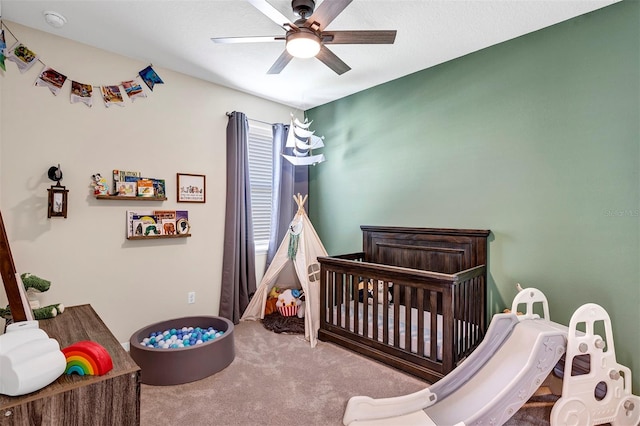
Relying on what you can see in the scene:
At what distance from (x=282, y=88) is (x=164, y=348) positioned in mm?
2711

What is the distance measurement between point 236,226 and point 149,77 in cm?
159

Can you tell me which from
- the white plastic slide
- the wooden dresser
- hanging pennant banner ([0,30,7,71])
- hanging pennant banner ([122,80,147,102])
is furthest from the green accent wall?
hanging pennant banner ([0,30,7,71])

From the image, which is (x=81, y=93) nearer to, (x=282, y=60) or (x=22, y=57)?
(x=22, y=57)

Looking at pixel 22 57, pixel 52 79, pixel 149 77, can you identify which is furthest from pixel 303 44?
pixel 22 57

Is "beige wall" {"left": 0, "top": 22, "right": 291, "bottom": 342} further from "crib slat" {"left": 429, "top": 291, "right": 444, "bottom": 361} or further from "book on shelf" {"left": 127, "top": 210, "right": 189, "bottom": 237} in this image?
"crib slat" {"left": 429, "top": 291, "right": 444, "bottom": 361}

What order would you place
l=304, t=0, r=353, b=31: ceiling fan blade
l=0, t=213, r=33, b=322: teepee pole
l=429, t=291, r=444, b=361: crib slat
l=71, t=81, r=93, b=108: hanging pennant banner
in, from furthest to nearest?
1. l=71, t=81, r=93, b=108: hanging pennant banner
2. l=429, t=291, r=444, b=361: crib slat
3. l=304, t=0, r=353, b=31: ceiling fan blade
4. l=0, t=213, r=33, b=322: teepee pole

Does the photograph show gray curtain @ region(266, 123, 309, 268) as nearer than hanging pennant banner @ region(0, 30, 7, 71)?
No

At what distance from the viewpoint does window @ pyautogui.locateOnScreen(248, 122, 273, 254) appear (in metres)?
3.77

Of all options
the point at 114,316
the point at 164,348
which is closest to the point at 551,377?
the point at 164,348

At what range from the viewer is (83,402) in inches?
43.2

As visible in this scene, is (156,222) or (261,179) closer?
(156,222)

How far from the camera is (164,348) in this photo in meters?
2.29

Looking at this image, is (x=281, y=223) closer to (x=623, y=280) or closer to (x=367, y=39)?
(x=367, y=39)

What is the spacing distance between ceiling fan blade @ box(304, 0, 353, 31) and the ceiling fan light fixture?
0.06 meters
